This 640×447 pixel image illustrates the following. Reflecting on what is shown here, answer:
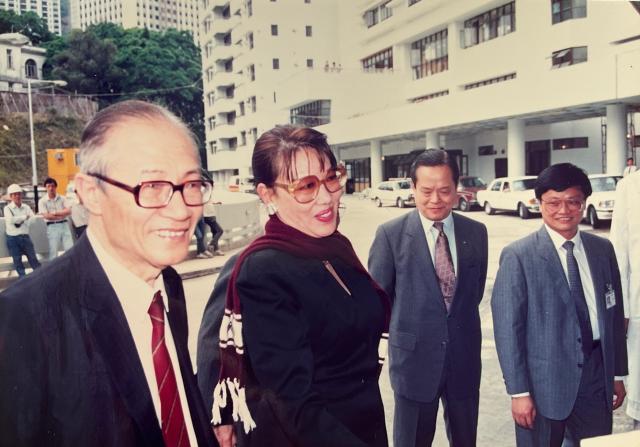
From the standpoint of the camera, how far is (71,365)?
1.17m

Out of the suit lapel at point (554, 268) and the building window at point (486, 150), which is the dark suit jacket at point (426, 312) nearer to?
the suit lapel at point (554, 268)

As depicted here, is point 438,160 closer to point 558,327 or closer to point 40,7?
point 558,327

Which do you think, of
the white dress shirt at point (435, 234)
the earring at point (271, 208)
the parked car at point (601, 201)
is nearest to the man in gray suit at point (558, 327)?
the white dress shirt at point (435, 234)

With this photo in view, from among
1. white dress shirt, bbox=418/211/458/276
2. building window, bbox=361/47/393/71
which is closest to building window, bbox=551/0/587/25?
building window, bbox=361/47/393/71

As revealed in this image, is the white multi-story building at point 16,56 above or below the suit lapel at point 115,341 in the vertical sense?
above

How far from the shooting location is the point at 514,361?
272 centimetres

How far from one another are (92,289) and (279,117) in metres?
48.5

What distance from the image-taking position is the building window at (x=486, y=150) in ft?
98.0

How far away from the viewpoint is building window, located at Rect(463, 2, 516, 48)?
90.6 feet

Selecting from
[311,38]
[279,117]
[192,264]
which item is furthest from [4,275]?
[311,38]

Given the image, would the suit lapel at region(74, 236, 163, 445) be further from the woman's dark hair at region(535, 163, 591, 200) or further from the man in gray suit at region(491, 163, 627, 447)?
the woman's dark hair at region(535, 163, 591, 200)

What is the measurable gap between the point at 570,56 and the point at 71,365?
26418mm

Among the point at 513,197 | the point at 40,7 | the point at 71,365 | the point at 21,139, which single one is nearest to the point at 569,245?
the point at 71,365

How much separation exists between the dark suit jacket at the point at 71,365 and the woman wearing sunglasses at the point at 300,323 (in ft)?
1.46
